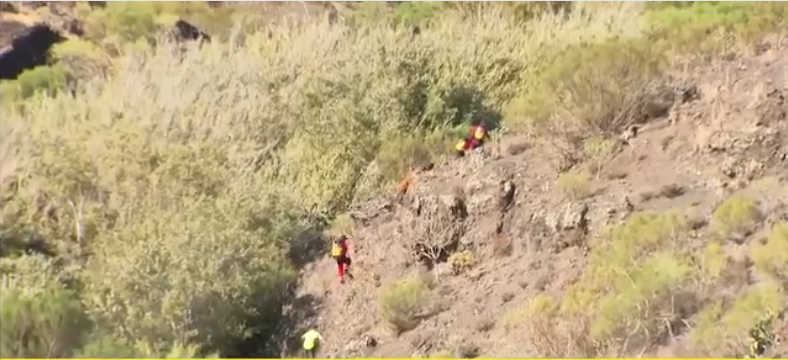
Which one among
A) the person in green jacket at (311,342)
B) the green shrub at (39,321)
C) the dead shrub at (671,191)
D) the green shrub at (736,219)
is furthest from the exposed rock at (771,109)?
the green shrub at (39,321)

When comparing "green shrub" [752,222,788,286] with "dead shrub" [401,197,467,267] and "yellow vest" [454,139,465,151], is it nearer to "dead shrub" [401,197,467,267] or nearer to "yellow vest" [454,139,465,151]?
"dead shrub" [401,197,467,267]

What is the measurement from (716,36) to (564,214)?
196 inches

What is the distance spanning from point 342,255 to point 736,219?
3.80m

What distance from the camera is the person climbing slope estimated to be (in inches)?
444

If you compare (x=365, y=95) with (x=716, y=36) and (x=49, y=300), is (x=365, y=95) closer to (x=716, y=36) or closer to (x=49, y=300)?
(x=716, y=36)

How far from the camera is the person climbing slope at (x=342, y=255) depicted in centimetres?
1127

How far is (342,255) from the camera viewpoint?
11.3 meters

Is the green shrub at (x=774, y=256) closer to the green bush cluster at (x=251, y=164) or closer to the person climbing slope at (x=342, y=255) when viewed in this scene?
the green bush cluster at (x=251, y=164)

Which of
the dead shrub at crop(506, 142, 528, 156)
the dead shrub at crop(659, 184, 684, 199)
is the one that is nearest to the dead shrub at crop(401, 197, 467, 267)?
the dead shrub at crop(506, 142, 528, 156)

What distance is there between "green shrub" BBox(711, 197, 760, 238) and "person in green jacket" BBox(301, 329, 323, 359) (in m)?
3.84

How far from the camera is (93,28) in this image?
2466 cm

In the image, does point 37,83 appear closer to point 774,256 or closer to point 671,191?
point 671,191

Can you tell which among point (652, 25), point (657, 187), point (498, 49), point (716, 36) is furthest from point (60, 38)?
point (657, 187)

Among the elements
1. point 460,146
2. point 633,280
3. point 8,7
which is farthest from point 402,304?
point 8,7
